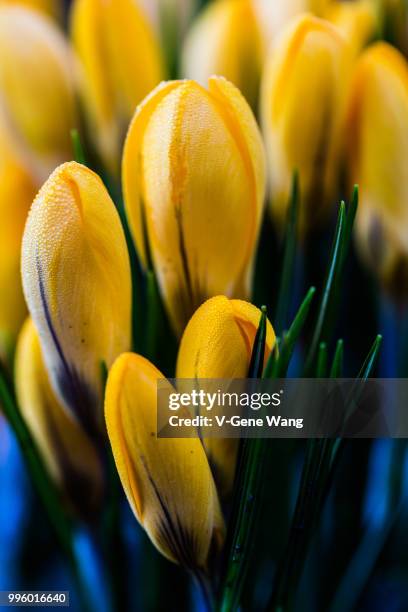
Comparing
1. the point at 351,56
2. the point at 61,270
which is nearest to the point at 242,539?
the point at 61,270

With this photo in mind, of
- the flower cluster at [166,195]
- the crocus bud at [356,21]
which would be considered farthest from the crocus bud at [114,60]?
the crocus bud at [356,21]

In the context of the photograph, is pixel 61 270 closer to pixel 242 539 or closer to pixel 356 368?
pixel 242 539

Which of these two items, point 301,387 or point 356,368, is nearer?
point 301,387

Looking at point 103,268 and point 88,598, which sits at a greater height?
point 103,268

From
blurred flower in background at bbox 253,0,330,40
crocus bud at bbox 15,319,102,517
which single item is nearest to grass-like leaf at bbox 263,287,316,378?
crocus bud at bbox 15,319,102,517

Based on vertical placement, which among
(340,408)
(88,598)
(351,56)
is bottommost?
(88,598)

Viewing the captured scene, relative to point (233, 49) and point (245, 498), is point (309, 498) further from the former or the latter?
point (233, 49)

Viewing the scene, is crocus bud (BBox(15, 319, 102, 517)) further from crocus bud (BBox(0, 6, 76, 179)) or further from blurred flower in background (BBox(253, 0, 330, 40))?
blurred flower in background (BBox(253, 0, 330, 40))
